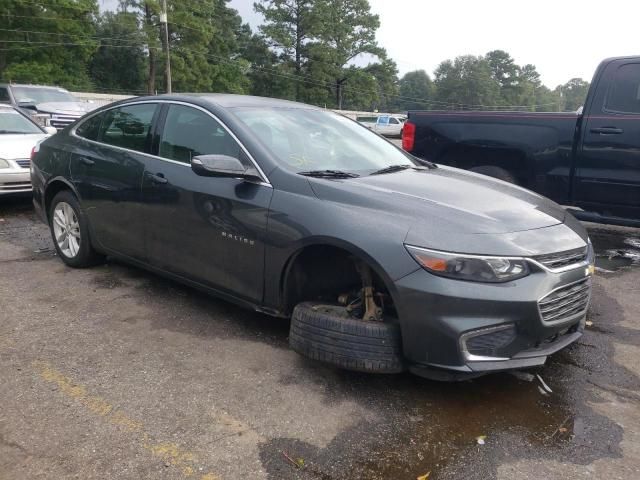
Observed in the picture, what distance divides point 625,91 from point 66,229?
558 centimetres

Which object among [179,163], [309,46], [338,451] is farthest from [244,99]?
[309,46]

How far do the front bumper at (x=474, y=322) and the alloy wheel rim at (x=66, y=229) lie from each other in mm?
3352

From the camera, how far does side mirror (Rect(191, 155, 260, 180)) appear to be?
3.31 metres

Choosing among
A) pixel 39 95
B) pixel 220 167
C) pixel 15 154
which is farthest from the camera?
pixel 39 95

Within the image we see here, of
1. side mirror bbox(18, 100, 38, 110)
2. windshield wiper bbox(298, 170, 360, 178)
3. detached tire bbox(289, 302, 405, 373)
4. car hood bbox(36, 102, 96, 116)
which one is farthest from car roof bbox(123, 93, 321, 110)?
side mirror bbox(18, 100, 38, 110)

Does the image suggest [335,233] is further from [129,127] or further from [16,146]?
[16,146]

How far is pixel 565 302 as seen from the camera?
292 centimetres

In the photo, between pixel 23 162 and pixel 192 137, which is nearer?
pixel 192 137

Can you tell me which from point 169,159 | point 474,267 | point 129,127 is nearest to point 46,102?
point 129,127

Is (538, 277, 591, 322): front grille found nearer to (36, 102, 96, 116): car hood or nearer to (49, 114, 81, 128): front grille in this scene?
(49, 114, 81, 128): front grille

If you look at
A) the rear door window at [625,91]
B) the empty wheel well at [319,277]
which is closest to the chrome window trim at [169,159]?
the empty wheel well at [319,277]

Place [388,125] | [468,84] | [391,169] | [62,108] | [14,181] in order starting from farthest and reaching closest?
1. [468,84]
2. [388,125]
3. [62,108]
4. [14,181]
5. [391,169]

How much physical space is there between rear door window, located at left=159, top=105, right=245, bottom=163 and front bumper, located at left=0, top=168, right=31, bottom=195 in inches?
168

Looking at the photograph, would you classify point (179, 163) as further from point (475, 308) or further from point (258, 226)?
point (475, 308)
